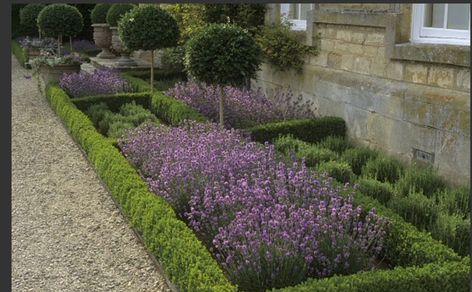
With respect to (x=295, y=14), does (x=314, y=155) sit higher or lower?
lower

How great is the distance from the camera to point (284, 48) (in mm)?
7441

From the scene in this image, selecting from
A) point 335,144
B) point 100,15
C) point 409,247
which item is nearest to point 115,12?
point 100,15

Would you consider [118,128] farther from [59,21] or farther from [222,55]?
[59,21]

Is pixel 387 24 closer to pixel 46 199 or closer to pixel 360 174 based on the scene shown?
pixel 360 174

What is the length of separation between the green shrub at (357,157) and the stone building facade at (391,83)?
236 millimetres

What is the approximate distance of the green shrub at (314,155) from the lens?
5371mm

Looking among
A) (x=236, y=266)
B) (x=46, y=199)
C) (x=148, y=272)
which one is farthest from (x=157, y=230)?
(x=46, y=199)

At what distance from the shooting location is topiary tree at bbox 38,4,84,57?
13.2 meters

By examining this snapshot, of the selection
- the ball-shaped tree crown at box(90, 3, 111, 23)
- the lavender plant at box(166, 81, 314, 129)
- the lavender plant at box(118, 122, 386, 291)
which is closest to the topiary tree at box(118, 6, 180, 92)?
the lavender plant at box(166, 81, 314, 129)

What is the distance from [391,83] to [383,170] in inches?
38.3

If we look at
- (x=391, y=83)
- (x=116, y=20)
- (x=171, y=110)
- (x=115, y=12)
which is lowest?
(x=171, y=110)

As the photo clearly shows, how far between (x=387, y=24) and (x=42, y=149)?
4.38 metres

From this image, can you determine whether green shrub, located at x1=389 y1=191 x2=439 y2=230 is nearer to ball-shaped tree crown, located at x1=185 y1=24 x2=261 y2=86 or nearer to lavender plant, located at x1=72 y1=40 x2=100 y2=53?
ball-shaped tree crown, located at x1=185 y1=24 x2=261 y2=86

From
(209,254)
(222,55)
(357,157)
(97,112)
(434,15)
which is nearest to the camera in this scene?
(209,254)
